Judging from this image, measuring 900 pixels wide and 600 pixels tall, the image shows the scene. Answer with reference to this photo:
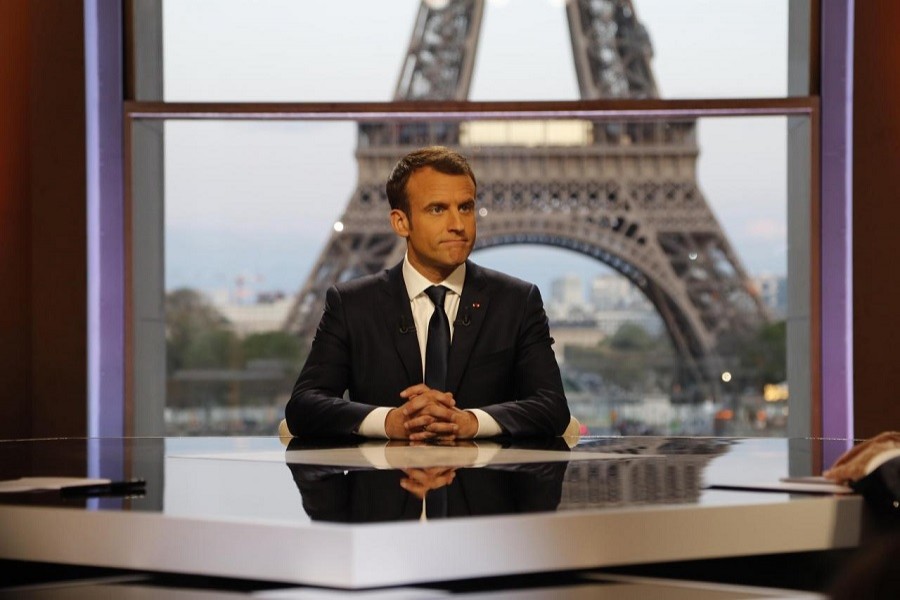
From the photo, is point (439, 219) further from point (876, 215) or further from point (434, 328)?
point (876, 215)

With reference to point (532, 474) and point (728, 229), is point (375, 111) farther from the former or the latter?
point (532, 474)

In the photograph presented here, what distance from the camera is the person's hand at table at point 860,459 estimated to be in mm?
1113

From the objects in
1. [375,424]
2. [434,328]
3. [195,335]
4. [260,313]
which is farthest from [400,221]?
[260,313]

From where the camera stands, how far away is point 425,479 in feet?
3.80

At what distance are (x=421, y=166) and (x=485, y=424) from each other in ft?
1.71

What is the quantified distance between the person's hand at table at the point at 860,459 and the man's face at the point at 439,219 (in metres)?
1.06

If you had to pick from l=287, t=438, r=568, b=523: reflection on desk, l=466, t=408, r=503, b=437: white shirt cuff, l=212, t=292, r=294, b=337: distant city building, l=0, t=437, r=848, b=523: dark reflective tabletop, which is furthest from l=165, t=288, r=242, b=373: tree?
l=287, t=438, r=568, b=523: reflection on desk

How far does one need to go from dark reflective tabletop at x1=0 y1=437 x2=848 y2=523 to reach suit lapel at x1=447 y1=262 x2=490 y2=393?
0.31 meters

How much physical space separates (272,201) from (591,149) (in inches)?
70.9

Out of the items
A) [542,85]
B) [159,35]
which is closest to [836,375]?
[542,85]

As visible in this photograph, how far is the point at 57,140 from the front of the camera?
4.25 metres

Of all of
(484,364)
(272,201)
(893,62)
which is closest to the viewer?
(484,364)

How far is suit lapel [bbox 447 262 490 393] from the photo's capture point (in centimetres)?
217

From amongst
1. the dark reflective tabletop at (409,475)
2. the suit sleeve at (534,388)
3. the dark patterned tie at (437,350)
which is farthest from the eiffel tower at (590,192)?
the dark reflective tabletop at (409,475)
